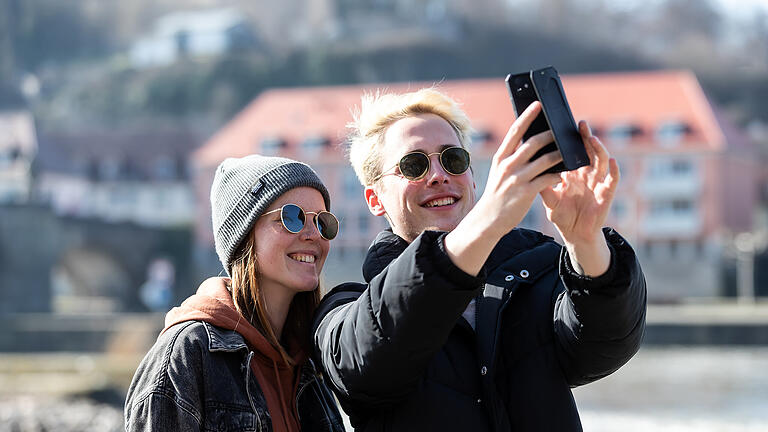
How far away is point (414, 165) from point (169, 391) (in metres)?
0.68

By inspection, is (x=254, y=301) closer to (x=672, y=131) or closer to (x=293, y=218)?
(x=293, y=218)

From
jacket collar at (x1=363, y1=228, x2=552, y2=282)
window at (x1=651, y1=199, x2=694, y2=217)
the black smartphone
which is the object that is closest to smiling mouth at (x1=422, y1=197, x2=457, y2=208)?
jacket collar at (x1=363, y1=228, x2=552, y2=282)

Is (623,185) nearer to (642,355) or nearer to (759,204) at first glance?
(759,204)

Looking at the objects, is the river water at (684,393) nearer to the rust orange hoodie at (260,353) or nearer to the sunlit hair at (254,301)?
the sunlit hair at (254,301)

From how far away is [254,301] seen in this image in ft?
8.16

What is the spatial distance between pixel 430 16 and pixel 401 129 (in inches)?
3573

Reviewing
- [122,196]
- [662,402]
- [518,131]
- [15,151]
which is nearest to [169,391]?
[518,131]

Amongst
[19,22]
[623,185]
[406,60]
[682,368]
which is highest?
[19,22]

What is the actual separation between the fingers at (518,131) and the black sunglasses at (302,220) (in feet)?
2.46

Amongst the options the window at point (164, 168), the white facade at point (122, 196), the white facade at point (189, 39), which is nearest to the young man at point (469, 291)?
the white facade at point (122, 196)

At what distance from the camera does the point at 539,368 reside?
220cm

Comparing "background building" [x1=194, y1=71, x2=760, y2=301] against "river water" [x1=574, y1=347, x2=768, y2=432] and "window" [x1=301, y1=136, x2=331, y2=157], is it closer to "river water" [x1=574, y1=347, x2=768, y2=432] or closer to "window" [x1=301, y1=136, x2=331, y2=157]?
"window" [x1=301, y1=136, x2=331, y2=157]

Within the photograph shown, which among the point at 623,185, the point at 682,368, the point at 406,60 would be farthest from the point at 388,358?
the point at 406,60

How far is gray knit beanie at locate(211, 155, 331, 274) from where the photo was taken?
2480 mm
